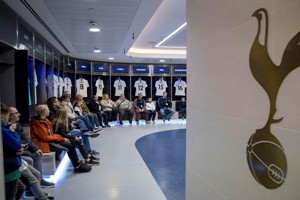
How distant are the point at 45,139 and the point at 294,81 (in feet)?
12.1

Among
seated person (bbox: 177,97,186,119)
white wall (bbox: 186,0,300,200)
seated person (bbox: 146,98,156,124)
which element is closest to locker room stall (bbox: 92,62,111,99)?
seated person (bbox: 146,98,156,124)

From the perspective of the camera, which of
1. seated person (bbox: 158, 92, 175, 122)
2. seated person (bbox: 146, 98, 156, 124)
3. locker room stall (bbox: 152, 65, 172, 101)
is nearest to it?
seated person (bbox: 146, 98, 156, 124)

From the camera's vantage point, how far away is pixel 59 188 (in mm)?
3525

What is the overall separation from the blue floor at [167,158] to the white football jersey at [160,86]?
4.15m

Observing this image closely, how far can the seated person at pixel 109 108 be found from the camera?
9758 mm

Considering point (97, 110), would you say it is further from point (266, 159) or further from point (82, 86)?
point (266, 159)

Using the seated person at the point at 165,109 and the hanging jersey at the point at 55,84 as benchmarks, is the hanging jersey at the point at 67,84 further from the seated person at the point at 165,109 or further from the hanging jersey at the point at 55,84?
the seated person at the point at 165,109

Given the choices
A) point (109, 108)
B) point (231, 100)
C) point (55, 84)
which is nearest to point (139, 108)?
point (109, 108)

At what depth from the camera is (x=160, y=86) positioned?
12.1 meters

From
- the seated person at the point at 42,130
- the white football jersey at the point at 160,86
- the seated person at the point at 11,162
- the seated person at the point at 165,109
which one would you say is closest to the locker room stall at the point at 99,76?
the white football jersey at the point at 160,86

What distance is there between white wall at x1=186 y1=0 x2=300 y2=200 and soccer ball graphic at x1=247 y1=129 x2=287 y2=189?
3 centimetres

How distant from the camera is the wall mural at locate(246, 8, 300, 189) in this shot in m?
0.93

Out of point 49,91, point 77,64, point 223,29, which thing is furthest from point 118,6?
point 77,64

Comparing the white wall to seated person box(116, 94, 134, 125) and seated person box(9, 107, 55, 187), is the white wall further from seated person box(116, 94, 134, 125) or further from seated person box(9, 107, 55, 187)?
seated person box(116, 94, 134, 125)
